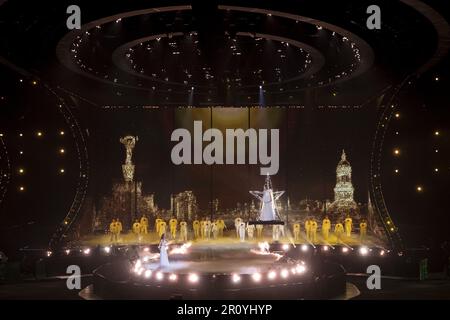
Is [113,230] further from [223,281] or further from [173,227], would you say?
[223,281]

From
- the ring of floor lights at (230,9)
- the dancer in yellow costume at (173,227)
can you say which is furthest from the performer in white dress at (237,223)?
the ring of floor lights at (230,9)

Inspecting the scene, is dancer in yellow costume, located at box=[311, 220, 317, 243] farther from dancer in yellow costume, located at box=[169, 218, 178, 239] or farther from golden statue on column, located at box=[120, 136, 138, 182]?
golden statue on column, located at box=[120, 136, 138, 182]

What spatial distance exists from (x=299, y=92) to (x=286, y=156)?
2.08m

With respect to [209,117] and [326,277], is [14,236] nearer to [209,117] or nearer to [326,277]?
[209,117]

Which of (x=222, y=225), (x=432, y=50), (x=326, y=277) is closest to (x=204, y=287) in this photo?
(x=326, y=277)

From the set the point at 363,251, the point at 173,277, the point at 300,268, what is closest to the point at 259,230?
the point at 363,251

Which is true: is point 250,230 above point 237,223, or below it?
below

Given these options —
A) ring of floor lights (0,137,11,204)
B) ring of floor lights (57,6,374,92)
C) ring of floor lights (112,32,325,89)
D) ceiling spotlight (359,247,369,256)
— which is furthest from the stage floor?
ring of floor lights (112,32,325,89)

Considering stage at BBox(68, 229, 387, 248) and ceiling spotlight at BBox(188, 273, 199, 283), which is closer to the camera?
ceiling spotlight at BBox(188, 273, 199, 283)

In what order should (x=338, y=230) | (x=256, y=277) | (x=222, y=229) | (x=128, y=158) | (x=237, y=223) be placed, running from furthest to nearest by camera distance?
1. (x=128, y=158)
2. (x=222, y=229)
3. (x=237, y=223)
4. (x=338, y=230)
5. (x=256, y=277)

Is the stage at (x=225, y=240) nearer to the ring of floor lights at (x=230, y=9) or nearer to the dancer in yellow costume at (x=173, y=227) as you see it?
the dancer in yellow costume at (x=173, y=227)

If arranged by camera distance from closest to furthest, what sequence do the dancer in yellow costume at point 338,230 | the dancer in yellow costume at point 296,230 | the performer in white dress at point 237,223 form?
the dancer in yellow costume at point 338,230 → the dancer in yellow costume at point 296,230 → the performer in white dress at point 237,223

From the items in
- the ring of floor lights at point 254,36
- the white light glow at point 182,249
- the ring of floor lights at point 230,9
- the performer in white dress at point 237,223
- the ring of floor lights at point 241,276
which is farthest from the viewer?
the performer in white dress at point 237,223

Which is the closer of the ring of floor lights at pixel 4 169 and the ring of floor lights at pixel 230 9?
the ring of floor lights at pixel 230 9
